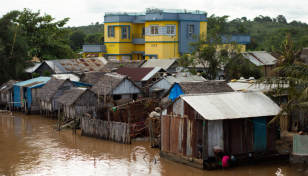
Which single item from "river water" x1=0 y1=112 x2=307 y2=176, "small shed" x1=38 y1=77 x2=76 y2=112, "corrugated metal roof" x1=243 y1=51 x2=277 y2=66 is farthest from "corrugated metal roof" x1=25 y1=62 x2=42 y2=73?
"corrugated metal roof" x1=243 y1=51 x2=277 y2=66

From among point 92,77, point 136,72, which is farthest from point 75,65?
point 136,72

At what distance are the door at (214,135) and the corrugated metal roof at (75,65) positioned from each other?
→ 20.8 meters

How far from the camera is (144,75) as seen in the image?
86.8 feet

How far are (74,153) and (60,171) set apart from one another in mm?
2440

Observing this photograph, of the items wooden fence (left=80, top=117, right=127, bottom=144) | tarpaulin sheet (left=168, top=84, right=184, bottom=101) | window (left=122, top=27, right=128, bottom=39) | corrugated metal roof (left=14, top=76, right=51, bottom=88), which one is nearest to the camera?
wooden fence (left=80, top=117, right=127, bottom=144)

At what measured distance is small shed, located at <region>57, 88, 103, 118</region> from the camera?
21266mm

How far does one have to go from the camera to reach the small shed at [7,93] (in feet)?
92.4

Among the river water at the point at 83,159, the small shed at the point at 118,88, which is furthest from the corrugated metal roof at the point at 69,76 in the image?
the river water at the point at 83,159

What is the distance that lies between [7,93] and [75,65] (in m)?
6.42

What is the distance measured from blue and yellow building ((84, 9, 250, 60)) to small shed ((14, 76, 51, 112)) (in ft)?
39.7

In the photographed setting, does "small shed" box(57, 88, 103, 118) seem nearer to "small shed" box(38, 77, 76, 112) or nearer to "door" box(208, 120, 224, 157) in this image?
"small shed" box(38, 77, 76, 112)

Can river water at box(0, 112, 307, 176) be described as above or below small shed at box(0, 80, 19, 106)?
below

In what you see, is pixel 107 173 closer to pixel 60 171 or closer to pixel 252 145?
pixel 60 171

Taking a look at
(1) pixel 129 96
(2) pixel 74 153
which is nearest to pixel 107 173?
(2) pixel 74 153
